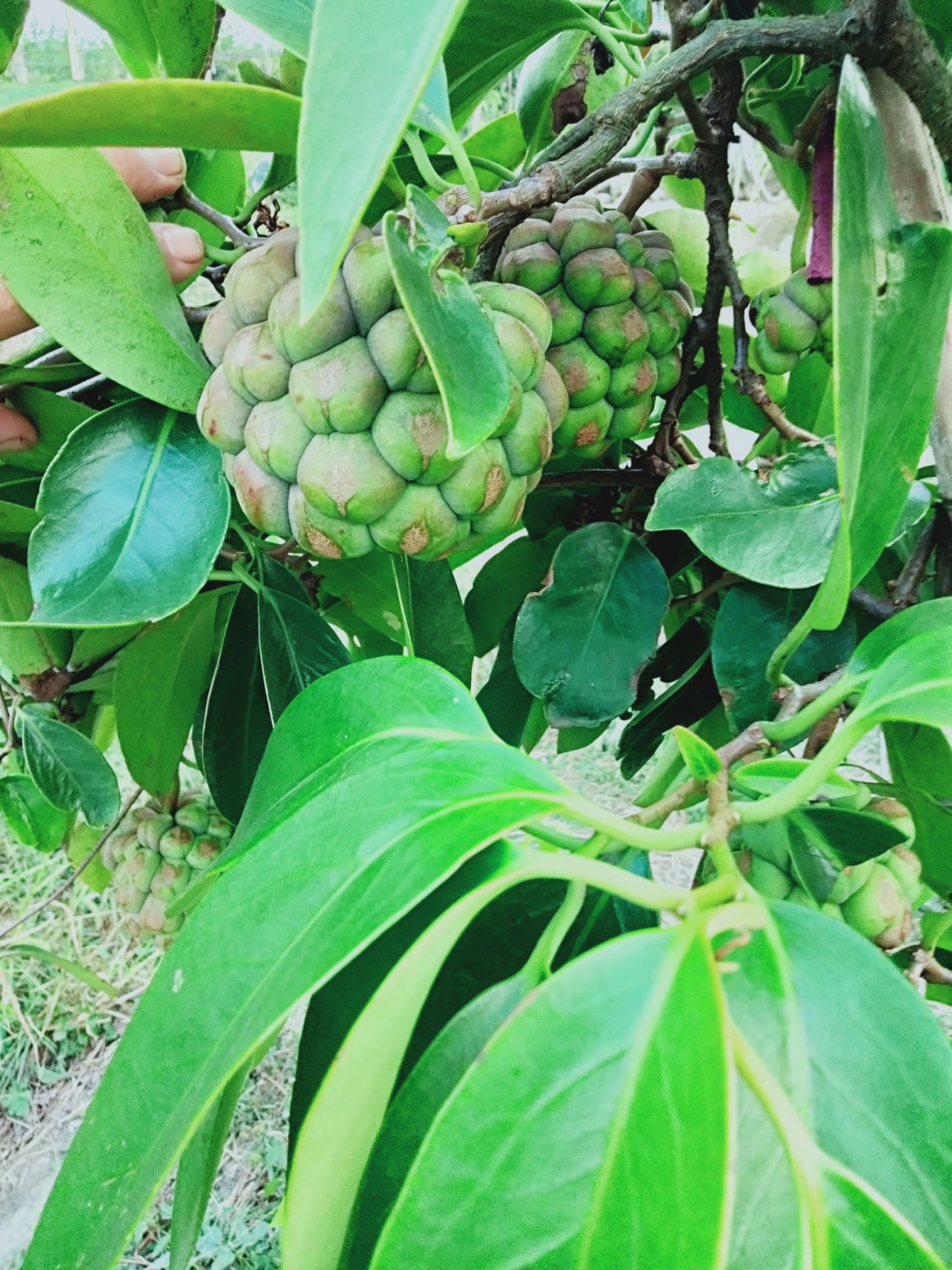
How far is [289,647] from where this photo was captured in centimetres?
53

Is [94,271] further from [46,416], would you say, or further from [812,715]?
[812,715]

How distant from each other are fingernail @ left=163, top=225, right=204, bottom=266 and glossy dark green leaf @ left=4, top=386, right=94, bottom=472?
0.32 feet

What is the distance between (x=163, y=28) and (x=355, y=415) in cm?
23

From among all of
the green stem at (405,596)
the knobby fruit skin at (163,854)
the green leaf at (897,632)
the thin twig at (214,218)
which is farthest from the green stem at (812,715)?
the knobby fruit skin at (163,854)

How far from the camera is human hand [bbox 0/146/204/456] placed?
16.9 inches

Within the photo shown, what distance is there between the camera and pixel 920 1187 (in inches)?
10.4

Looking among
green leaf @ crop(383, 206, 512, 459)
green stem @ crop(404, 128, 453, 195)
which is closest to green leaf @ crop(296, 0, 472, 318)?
green leaf @ crop(383, 206, 512, 459)

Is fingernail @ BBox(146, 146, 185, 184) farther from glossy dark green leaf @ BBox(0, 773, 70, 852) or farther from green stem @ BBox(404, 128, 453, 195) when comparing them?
glossy dark green leaf @ BBox(0, 773, 70, 852)

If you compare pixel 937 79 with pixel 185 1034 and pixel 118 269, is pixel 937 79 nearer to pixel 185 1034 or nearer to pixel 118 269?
pixel 118 269

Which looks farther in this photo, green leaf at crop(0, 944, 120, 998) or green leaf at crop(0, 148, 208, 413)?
green leaf at crop(0, 944, 120, 998)

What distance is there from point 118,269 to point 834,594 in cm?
32

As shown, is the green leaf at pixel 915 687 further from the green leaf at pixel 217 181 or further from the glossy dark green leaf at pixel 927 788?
the green leaf at pixel 217 181

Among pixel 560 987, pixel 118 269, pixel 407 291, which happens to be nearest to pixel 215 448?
pixel 118 269

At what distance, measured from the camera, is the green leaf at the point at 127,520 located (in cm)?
39
